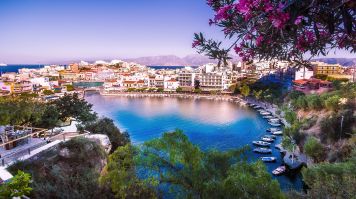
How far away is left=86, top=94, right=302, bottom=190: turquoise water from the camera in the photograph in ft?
59.9

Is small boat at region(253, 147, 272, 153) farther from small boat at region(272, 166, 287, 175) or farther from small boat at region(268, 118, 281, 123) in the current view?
small boat at region(268, 118, 281, 123)

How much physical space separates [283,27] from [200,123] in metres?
24.3

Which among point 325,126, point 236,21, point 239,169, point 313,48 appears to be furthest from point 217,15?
point 325,126

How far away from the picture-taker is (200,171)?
5.48 meters

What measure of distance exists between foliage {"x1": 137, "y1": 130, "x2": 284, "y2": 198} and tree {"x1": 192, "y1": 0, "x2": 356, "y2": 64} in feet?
10.6

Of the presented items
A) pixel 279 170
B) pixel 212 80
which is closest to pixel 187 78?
pixel 212 80

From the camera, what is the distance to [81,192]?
4.21m

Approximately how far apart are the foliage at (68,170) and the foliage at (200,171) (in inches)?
56.3

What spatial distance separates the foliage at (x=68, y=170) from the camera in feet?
13.5

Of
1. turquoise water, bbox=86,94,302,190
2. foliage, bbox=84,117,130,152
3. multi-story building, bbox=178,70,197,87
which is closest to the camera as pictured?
foliage, bbox=84,117,130,152

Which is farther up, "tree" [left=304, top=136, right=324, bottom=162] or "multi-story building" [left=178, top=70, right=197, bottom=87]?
"multi-story building" [left=178, top=70, right=197, bottom=87]

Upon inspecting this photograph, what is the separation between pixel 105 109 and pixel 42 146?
91.6ft

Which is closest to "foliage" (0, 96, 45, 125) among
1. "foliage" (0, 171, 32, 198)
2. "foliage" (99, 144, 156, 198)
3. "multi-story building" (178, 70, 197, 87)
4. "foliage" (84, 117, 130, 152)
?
"foliage" (84, 117, 130, 152)

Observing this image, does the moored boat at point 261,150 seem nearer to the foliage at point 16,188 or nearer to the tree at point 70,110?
the tree at point 70,110
